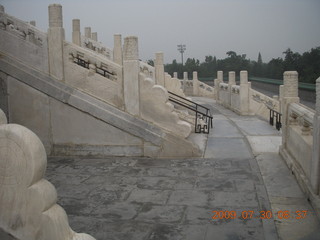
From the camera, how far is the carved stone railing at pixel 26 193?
98.5 inches

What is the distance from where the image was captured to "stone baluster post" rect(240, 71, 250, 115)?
16.4m

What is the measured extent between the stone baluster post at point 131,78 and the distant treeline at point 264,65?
19235mm

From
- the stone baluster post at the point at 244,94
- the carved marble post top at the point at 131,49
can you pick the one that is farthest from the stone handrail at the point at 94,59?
the stone baluster post at the point at 244,94

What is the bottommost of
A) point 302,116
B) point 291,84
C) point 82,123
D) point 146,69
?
point 82,123

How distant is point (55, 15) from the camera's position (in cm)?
851

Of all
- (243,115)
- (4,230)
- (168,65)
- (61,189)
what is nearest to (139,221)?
(61,189)

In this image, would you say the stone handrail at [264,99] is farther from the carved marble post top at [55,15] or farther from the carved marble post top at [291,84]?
the carved marble post top at [55,15]

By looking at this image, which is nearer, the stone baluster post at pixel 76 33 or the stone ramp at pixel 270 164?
the stone ramp at pixel 270 164

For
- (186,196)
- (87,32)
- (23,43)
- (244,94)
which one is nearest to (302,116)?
(186,196)

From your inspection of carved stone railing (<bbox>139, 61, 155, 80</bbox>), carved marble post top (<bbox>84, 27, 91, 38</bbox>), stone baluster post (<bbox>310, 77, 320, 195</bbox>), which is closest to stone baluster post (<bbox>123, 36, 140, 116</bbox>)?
stone baluster post (<bbox>310, 77, 320, 195</bbox>)

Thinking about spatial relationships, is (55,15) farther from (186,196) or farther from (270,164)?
(270,164)

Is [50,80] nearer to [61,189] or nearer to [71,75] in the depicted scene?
[71,75]
